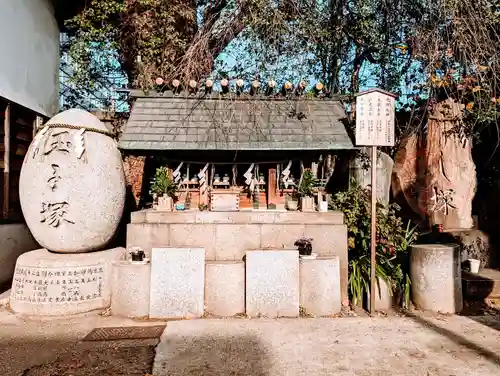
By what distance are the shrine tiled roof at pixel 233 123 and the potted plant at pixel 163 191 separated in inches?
23.9

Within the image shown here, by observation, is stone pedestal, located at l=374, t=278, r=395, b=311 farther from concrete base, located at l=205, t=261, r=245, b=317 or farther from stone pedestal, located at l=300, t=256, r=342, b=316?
concrete base, located at l=205, t=261, r=245, b=317

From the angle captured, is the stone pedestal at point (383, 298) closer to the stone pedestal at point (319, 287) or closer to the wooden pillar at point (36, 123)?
the stone pedestal at point (319, 287)

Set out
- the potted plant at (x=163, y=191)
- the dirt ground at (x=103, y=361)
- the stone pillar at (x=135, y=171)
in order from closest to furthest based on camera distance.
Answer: the dirt ground at (x=103, y=361)
the potted plant at (x=163, y=191)
the stone pillar at (x=135, y=171)

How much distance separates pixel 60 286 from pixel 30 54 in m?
6.51

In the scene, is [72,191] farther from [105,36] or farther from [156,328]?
[105,36]

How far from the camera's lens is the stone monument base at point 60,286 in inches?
224

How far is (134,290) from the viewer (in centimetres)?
568

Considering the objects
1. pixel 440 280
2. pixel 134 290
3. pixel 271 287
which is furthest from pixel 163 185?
pixel 440 280

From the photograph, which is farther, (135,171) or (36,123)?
(135,171)

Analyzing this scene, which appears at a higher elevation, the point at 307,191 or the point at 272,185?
the point at 272,185

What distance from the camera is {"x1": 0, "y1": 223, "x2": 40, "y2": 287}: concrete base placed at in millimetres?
7566

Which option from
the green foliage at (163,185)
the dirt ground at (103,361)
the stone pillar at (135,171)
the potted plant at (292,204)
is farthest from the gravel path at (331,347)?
the stone pillar at (135,171)

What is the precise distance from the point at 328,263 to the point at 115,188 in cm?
386

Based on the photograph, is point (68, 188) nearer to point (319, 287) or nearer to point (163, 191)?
point (163, 191)
